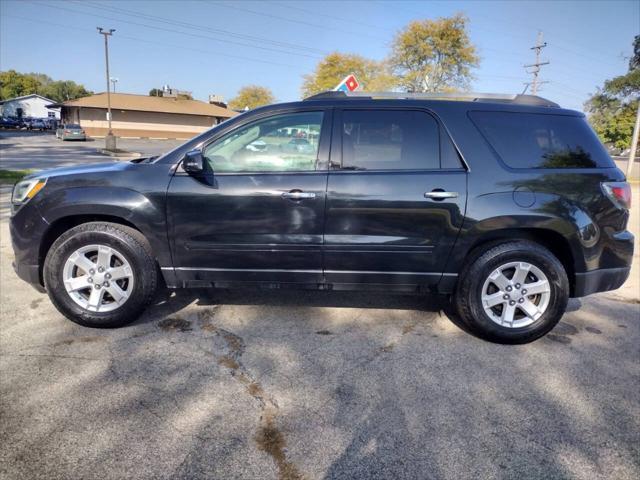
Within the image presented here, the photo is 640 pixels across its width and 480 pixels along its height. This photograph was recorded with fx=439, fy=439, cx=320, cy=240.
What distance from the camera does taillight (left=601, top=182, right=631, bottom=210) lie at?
133 inches

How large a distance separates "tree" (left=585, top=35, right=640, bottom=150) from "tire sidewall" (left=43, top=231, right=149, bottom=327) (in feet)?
116

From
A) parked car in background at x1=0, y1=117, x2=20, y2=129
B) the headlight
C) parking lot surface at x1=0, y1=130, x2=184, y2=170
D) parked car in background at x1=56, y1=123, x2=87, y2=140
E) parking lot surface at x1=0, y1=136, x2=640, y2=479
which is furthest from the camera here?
parked car in background at x1=0, y1=117, x2=20, y2=129

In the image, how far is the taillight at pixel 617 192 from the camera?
3.38 m

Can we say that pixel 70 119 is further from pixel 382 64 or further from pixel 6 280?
pixel 6 280

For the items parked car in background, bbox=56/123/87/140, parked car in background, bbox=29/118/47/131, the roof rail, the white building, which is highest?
the white building

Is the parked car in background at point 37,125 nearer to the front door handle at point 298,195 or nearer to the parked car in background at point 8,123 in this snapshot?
the parked car in background at point 8,123

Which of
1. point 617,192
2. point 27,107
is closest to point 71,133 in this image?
point 617,192

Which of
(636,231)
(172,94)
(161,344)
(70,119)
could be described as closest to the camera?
(161,344)

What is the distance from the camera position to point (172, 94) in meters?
61.0

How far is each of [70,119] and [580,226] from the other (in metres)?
57.9

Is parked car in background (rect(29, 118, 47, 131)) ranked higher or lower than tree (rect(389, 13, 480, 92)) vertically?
lower

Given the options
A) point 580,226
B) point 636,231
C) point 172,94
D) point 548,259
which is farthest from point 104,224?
point 172,94

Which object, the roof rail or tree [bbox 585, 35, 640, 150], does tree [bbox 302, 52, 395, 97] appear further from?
the roof rail

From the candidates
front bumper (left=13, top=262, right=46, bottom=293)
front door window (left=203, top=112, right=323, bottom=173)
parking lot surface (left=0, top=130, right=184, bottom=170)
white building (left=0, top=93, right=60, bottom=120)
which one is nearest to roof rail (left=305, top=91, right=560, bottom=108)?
front door window (left=203, top=112, right=323, bottom=173)
